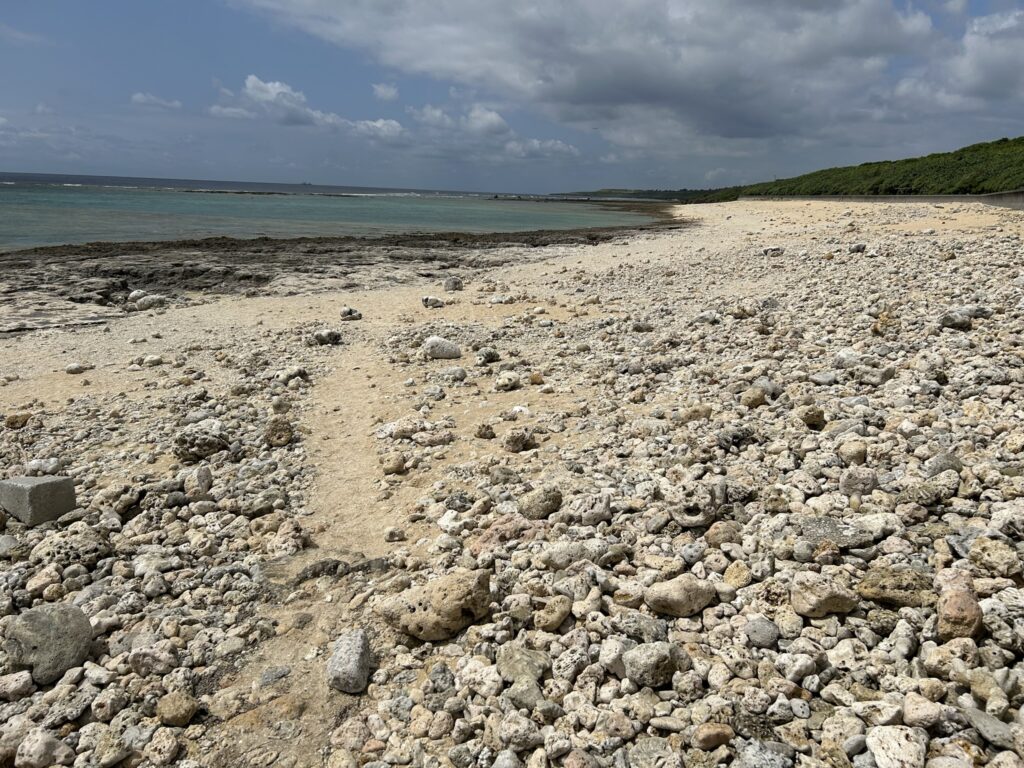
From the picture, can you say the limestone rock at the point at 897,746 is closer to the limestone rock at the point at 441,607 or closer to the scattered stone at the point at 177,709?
the limestone rock at the point at 441,607

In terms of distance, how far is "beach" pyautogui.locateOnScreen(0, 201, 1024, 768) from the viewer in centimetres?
285

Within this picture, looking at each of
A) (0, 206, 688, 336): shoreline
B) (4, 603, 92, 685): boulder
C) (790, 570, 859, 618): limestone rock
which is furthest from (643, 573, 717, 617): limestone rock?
(0, 206, 688, 336): shoreline

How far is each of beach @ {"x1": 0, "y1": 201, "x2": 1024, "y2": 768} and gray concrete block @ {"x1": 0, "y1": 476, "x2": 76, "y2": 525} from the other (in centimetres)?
11

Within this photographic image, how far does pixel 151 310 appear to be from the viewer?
15.3m

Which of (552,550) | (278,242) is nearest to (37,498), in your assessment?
(552,550)

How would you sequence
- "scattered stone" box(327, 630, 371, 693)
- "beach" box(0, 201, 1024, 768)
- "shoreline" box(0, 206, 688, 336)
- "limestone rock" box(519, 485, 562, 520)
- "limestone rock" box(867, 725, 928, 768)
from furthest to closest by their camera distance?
"shoreline" box(0, 206, 688, 336)
"limestone rock" box(519, 485, 562, 520)
"scattered stone" box(327, 630, 371, 693)
"beach" box(0, 201, 1024, 768)
"limestone rock" box(867, 725, 928, 768)

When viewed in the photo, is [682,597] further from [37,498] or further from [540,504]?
[37,498]

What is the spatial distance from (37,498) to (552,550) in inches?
168

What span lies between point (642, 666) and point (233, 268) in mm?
20628

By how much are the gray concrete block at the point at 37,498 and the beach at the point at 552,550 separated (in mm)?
114

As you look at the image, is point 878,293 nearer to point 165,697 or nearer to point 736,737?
point 736,737

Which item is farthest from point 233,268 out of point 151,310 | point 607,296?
point 607,296

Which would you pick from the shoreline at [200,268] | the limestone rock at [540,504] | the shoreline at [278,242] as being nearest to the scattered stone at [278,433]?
the limestone rock at [540,504]

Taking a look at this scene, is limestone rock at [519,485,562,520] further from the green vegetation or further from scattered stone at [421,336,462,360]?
the green vegetation
